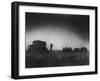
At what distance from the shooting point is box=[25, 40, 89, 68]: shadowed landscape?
2.54 meters

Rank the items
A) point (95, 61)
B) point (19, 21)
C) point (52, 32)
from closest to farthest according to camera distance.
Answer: point (19, 21), point (52, 32), point (95, 61)

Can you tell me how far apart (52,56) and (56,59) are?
0.05 meters

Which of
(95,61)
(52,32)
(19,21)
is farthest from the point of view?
(95,61)

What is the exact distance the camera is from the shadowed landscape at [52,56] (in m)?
2.54

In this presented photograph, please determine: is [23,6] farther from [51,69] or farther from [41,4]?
[51,69]

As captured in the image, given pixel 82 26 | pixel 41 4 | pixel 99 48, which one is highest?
pixel 41 4

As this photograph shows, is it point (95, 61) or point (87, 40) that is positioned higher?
point (87, 40)

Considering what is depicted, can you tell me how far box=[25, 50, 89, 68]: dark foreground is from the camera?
2543 mm

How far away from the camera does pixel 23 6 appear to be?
248cm

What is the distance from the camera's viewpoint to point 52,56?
2.63 meters

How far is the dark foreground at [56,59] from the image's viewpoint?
254 cm

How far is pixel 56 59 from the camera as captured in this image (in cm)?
264

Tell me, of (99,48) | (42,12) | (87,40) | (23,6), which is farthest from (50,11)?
(99,48)

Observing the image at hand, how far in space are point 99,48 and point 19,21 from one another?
869 mm
